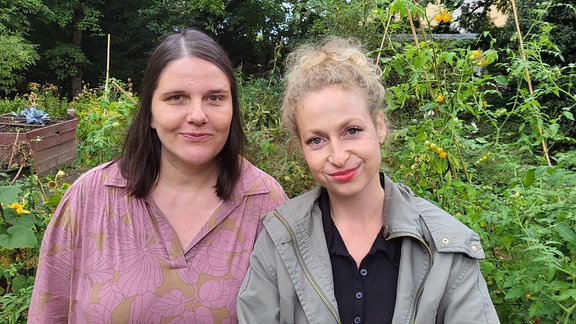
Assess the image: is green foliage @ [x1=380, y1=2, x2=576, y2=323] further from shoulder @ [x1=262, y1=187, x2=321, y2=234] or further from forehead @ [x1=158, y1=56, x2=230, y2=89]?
forehead @ [x1=158, y1=56, x2=230, y2=89]

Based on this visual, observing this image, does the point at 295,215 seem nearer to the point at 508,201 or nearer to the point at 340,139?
the point at 340,139

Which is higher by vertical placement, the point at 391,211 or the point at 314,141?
the point at 314,141

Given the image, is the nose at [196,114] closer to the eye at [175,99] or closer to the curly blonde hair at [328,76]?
the eye at [175,99]

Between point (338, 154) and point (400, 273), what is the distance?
0.36m

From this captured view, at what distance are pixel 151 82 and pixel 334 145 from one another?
675 mm

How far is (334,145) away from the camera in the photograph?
1.41m

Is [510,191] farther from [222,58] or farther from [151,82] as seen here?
[151,82]

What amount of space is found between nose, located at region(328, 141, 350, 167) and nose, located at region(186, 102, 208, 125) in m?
0.43

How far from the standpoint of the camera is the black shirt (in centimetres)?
139

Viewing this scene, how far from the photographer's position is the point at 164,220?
169 cm

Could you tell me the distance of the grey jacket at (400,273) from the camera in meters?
1.34

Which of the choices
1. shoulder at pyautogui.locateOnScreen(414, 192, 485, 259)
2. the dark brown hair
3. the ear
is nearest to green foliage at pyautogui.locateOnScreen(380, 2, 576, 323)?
shoulder at pyautogui.locateOnScreen(414, 192, 485, 259)

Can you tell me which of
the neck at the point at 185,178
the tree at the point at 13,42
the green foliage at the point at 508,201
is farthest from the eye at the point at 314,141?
the tree at the point at 13,42

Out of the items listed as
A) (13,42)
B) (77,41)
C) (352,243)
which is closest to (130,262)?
(352,243)
